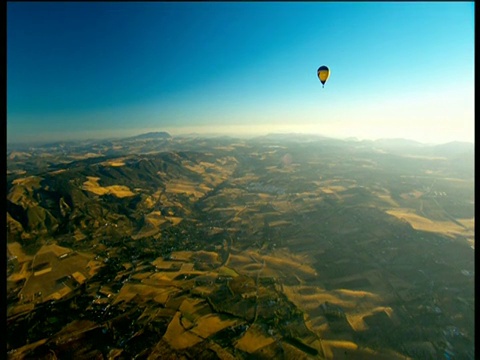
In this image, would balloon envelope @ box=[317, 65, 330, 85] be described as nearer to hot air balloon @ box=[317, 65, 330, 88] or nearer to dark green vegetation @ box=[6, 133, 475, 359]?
hot air balloon @ box=[317, 65, 330, 88]

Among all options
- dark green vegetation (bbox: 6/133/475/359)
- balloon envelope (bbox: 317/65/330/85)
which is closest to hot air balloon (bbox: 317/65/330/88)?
balloon envelope (bbox: 317/65/330/85)

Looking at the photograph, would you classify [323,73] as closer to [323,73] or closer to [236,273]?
[323,73]

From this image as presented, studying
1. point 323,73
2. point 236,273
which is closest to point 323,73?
point 323,73

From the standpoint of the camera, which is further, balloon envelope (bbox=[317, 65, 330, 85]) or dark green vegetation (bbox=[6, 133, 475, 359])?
dark green vegetation (bbox=[6, 133, 475, 359])

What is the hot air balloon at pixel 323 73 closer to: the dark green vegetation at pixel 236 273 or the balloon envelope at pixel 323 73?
the balloon envelope at pixel 323 73

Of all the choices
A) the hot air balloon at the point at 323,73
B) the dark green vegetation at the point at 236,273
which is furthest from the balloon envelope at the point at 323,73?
the dark green vegetation at the point at 236,273

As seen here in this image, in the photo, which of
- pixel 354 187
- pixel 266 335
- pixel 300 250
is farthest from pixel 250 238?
pixel 354 187
